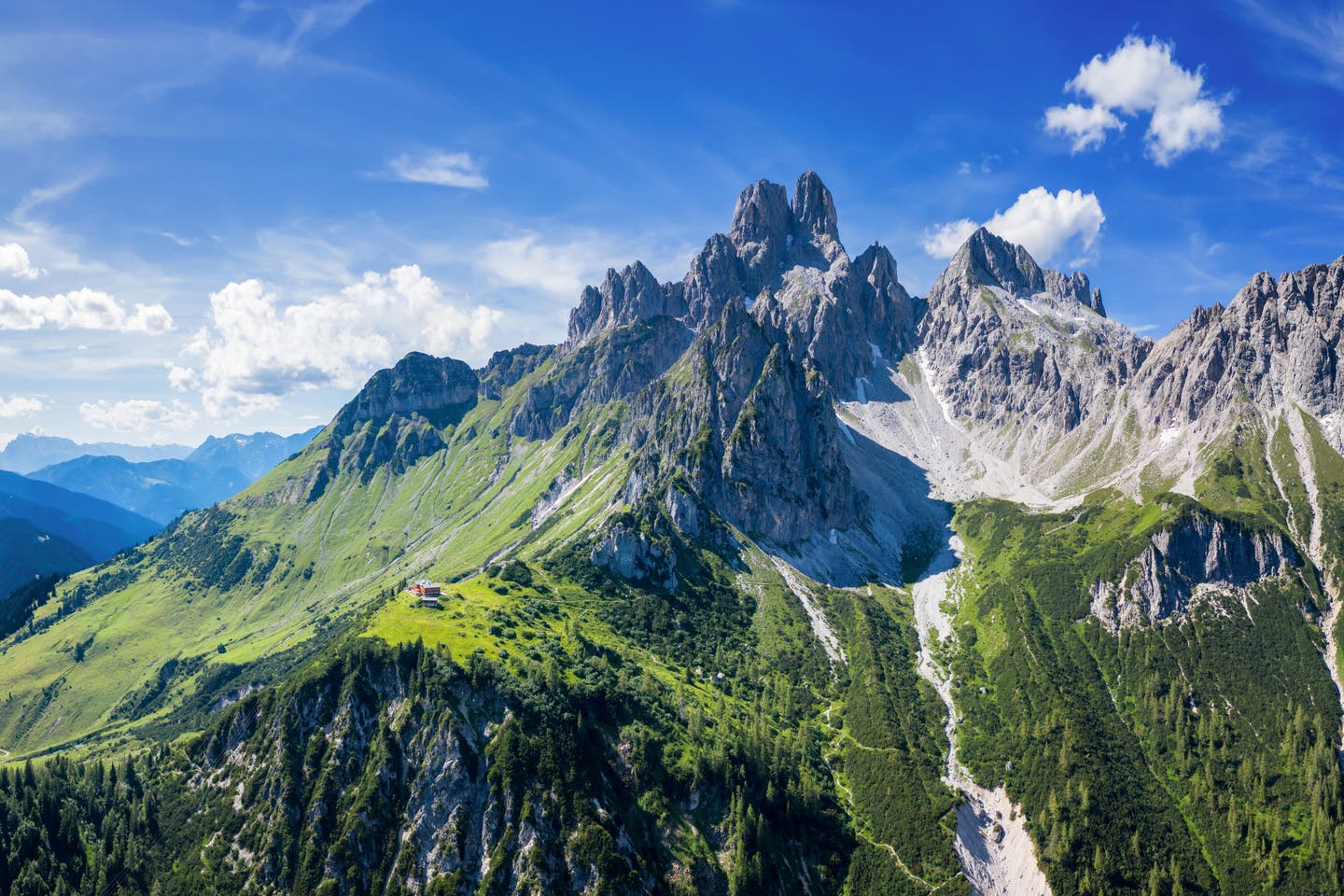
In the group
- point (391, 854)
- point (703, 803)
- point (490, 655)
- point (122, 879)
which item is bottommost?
point (122, 879)

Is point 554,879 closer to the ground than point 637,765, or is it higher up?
closer to the ground

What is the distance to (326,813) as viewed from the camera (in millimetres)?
149000

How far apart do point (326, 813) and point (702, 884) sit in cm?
8239

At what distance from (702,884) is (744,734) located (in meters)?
46.1

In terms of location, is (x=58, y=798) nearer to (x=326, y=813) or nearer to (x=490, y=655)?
(x=326, y=813)

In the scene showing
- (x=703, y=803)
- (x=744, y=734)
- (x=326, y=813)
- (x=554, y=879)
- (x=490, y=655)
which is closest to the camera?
(x=554, y=879)

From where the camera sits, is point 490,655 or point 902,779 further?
point 902,779

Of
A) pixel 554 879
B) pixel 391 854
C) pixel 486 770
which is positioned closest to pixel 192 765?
pixel 391 854

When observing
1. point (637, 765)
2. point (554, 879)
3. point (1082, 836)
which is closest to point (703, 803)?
point (637, 765)

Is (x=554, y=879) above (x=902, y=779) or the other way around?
the other way around

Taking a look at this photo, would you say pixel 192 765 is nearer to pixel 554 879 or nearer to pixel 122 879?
pixel 122 879

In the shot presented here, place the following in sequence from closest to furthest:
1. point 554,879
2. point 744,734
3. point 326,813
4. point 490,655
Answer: point 554,879, point 326,813, point 490,655, point 744,734

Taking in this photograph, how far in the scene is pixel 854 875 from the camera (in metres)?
172

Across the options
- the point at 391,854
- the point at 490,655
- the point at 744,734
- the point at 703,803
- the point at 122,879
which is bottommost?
the point at 122,879
